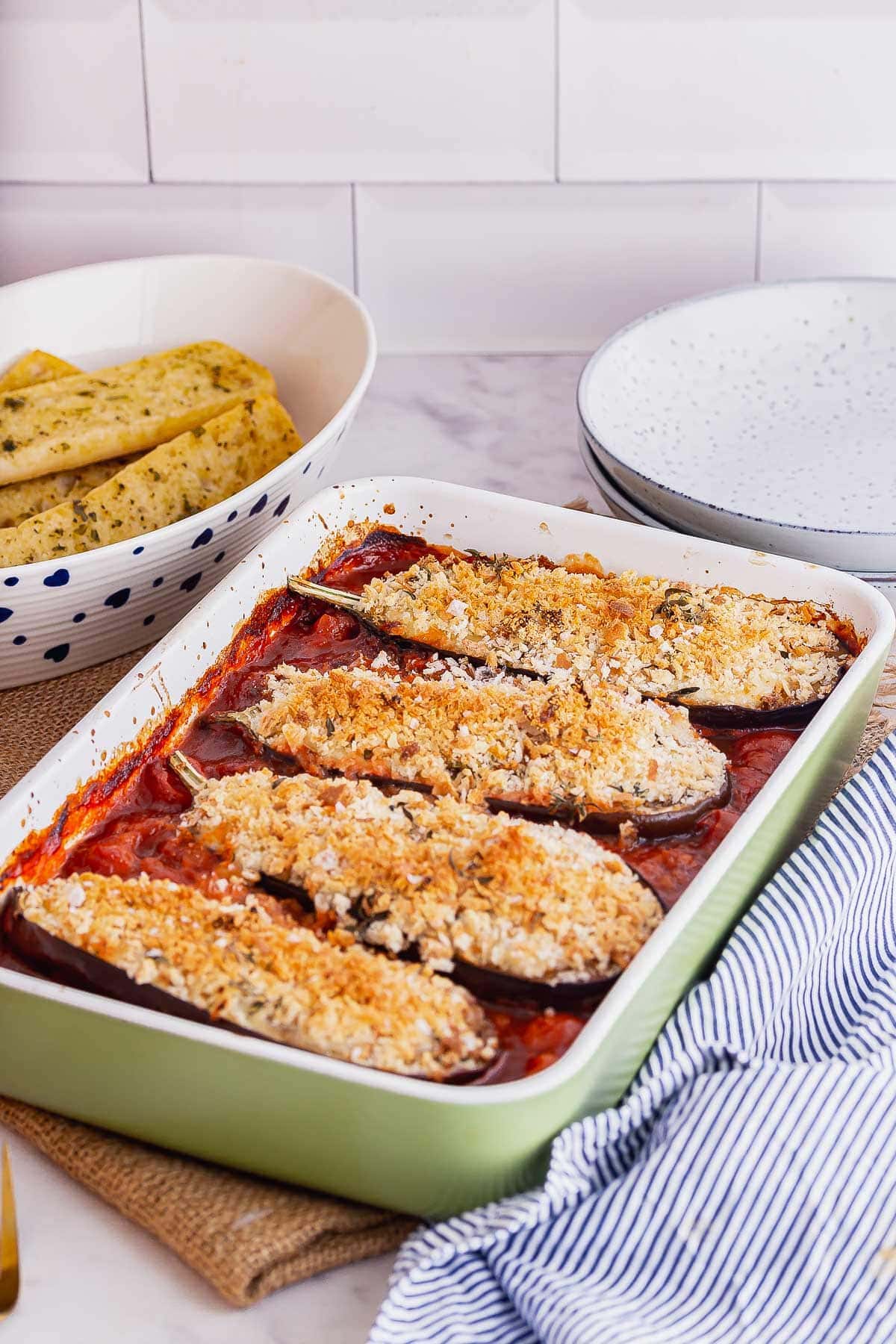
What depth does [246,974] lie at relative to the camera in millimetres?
1229

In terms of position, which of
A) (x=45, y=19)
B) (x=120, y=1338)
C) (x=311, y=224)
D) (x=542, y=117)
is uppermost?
(x=45, y=19)

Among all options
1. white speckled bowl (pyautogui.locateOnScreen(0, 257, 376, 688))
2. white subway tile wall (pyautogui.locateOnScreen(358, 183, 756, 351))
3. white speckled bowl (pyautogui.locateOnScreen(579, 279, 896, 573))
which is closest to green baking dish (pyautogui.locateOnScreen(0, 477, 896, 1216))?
white speckled bowl (pyautogui.locateOnScreen(0, 257, 376, 688))

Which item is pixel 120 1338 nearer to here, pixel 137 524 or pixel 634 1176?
pixel 634 1176

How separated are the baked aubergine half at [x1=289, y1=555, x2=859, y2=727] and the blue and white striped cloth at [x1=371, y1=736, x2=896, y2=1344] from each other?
14.7 inches

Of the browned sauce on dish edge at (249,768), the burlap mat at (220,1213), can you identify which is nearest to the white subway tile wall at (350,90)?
the browned sauce on dish edge at (249,768)

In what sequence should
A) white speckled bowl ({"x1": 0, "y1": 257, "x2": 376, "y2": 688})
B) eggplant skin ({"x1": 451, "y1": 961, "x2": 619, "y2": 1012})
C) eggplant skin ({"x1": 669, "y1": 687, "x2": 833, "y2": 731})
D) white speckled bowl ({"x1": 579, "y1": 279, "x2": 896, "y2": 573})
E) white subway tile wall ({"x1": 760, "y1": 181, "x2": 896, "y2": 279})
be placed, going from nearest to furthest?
eggplant skin ({"x1": 451, "y1": 961, "x2": 619, "y2": 1012}), eggplant skin ({"x1": 669, "y1": 687, "x2": 833, "y2": 731}), white speckled bowl ({"x1": 0, "y1": 257, "x2": 376, "y2": 688}), white speckled bowl ({"x1": 579, "y1": 279, "x2": 896, "y2": 573}), white subway tile wall ({"x1": 760, "y1": 181, "x2": 896, "y2": 279})

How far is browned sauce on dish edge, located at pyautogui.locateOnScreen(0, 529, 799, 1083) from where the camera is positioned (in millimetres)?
1250

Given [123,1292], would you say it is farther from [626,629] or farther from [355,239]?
[355,239]

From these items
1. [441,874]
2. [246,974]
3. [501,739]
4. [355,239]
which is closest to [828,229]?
[355,239]

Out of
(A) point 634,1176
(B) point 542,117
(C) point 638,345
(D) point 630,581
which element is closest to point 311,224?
(B) point 542,117

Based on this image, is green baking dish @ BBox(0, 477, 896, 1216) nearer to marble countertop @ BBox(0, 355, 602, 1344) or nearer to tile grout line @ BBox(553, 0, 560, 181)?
marble countertop @ BBox(0, 355, 602, 1344)

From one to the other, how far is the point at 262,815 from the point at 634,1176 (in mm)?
474

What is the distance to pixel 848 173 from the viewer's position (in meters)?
2.53

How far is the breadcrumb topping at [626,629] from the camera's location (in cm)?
161
